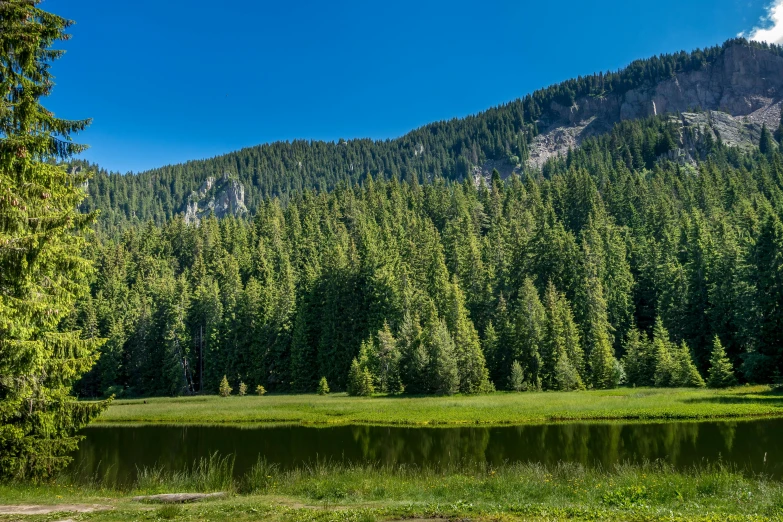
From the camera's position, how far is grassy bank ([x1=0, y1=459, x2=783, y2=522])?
1292 centimetres

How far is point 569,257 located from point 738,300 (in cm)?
2309

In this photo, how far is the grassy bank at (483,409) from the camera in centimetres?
3831

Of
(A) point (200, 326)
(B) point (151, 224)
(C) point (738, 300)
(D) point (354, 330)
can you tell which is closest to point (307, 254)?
(A) point (200, 326)

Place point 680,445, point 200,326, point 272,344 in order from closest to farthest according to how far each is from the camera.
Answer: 1. point 680,445
2. point 272,344
3. point 200,326

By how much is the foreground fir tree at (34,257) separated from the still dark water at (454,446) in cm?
608

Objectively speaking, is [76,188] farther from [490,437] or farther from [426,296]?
[426,296]

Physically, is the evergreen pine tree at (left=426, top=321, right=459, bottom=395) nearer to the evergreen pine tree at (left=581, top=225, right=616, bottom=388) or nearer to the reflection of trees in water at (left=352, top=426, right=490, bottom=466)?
the evergreen pine tree at (left=581, top=225, right=616, bottom=388)

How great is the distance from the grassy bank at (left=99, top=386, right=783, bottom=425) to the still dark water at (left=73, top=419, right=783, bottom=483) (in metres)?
3.40

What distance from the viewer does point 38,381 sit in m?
17.3

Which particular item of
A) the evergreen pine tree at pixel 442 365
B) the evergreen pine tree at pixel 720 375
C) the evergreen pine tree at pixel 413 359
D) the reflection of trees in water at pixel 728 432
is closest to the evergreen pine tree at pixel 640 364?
the evergreen pine tree at pixel 720 375

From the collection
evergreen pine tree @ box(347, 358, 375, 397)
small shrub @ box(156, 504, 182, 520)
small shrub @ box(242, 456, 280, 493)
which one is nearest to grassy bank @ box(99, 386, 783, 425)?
evergreen pine tree @ box(347, 358, 375, 397)

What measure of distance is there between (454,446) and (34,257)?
24.0 m

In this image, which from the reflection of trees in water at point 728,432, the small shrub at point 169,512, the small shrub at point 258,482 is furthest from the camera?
the reflection of trees in water at point 728,432

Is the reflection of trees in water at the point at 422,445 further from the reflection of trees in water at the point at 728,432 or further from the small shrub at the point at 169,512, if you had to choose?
the small shrub at the point at 169,512
